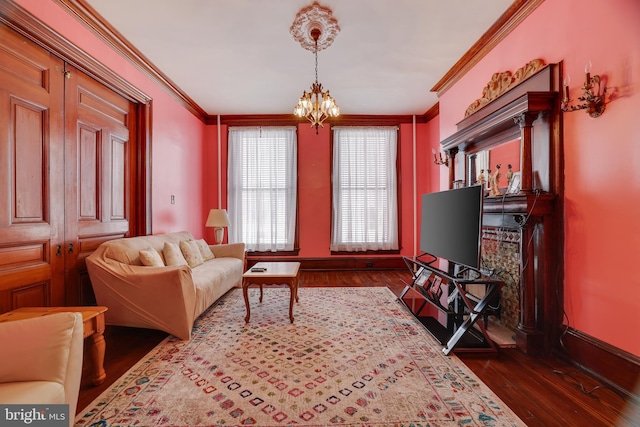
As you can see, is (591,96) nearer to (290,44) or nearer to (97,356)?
(290,44)

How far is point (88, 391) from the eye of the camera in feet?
6.03

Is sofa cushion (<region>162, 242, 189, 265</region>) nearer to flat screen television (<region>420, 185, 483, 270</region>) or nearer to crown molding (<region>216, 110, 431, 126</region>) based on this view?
flat screen television (<region>420, 185, 483, 270</region>)

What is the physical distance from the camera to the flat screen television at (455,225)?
235cm

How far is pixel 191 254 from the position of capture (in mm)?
3738

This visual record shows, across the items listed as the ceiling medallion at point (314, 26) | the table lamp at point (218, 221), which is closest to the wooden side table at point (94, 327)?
the table lamp at point (218, 221)

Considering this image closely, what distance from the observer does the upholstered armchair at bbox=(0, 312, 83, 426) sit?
1.20m

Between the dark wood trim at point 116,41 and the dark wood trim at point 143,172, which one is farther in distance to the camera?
the dark wood trim at point 143,172

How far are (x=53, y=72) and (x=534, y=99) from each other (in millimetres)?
3953

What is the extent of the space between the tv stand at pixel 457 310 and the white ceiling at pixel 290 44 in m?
2.46

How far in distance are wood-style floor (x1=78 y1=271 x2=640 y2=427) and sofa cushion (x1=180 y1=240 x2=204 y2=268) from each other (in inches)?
43.5

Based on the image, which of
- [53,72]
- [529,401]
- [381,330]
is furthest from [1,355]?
[529,401]

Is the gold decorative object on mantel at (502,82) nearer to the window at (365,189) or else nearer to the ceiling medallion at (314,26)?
the ceiling medallion at (314,26)

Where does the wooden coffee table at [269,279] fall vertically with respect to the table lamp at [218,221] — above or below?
below

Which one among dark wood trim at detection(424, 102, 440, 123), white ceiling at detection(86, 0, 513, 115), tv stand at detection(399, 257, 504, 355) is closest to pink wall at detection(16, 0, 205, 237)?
white ceiling at detection(86, 0, 513, 115)
